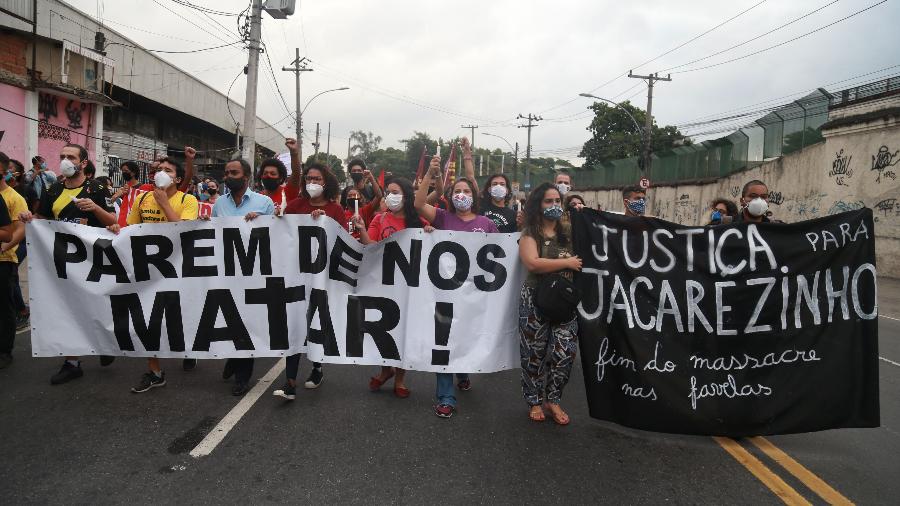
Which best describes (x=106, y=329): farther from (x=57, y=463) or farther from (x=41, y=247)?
(x=57, y=463)

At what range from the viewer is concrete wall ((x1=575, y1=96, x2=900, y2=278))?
1484 cm

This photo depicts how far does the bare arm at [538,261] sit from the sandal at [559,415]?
984 millimetres

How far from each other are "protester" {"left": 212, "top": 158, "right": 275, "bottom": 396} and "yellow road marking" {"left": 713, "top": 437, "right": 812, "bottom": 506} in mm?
3394

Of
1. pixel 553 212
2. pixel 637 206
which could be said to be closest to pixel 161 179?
pixel 553 212

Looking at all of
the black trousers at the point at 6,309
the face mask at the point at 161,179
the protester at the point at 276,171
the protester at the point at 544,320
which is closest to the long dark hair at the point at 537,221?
the protester at the point at 544,320

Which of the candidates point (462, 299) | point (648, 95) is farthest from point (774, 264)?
point (648, 95)

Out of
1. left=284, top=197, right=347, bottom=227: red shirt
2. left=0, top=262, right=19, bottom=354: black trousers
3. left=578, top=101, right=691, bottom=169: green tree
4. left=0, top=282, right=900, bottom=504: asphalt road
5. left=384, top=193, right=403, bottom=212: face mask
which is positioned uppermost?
left=578, top=101, right=691, bottom=169: green tree

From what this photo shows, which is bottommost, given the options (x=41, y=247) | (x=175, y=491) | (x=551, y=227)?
(x=175, y=491)

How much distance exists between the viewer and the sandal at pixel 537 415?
162 inches

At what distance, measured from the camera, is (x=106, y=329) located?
4520 millimetres

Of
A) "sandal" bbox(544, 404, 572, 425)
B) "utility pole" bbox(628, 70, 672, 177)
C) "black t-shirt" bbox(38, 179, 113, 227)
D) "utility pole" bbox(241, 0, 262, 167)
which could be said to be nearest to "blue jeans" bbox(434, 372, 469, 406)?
"sandal" bbox(544, 404, 572, 425)

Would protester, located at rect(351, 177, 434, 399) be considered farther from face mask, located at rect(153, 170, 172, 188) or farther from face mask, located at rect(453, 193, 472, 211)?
face mask, located at rect(153, 170, 172, 188)

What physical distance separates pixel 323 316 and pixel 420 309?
72 cm

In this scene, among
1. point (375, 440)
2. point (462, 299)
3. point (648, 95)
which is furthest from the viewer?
point (648, 95)
